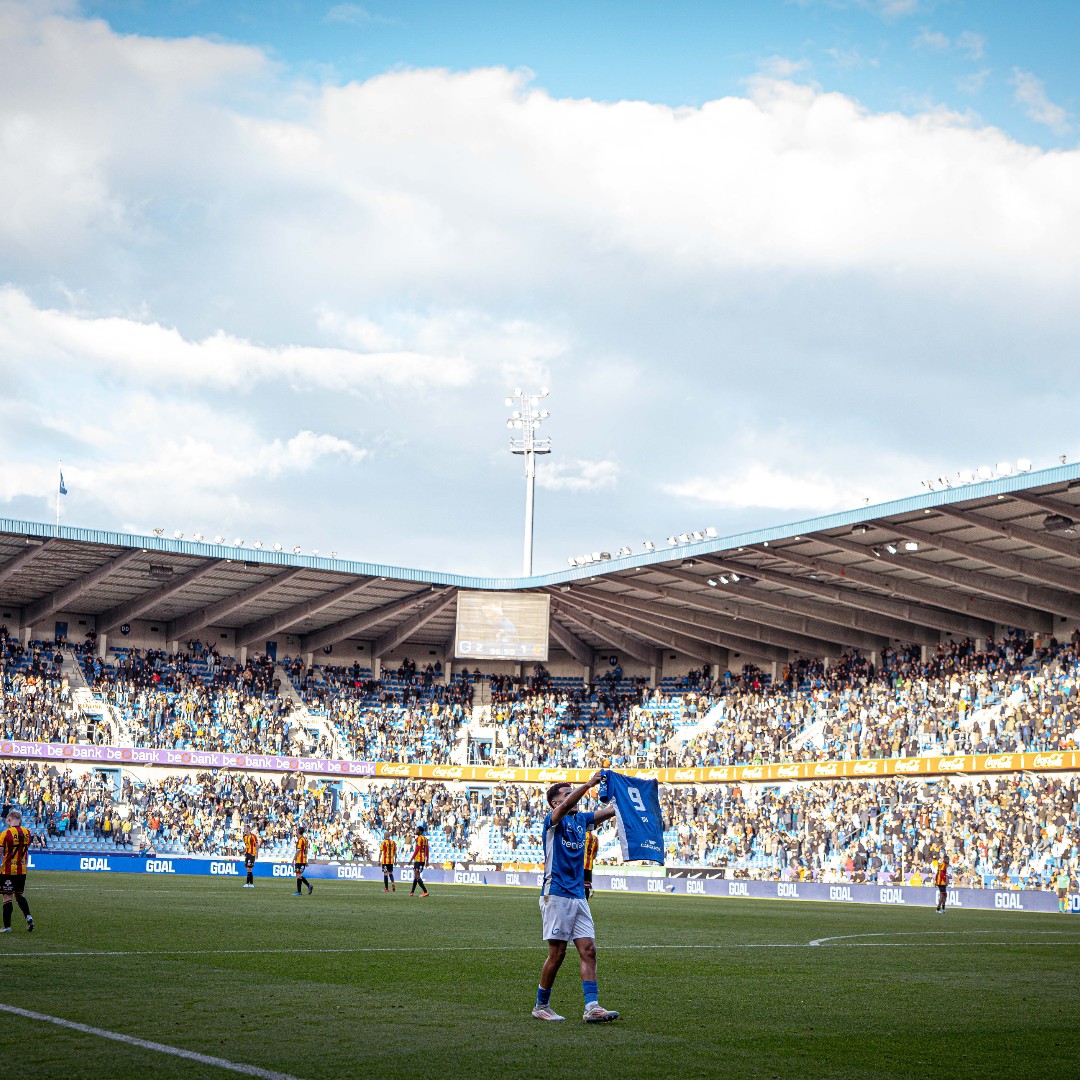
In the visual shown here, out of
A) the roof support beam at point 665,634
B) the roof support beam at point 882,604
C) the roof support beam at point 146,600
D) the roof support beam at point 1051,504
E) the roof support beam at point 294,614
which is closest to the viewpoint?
the roof support beam at point 1051,504

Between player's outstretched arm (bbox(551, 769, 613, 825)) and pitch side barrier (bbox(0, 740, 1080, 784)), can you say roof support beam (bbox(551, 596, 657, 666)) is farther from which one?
player's outstretched arm (bbox(551, 769, 613, 825))

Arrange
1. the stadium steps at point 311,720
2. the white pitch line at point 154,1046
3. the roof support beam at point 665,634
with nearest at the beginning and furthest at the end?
the white pitch line at point 154,1046 < the stadium steps at point 311,720 < the roof support beam at point 665,634

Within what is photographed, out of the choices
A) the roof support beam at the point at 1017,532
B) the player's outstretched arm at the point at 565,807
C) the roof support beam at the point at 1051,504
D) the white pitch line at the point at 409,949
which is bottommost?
the white pitch line at the point at 409,949

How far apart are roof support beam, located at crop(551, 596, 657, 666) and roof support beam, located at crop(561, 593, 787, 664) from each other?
1.28m

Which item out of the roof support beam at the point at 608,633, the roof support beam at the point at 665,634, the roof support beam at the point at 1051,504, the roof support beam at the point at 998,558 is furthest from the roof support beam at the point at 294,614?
the roof support beam at the point at 1051,504

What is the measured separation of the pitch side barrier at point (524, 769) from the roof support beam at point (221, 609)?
7.08 meters

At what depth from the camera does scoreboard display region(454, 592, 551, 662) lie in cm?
6519

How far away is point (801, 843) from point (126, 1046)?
48848mm

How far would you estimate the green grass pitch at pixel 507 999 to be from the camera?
9273 mm

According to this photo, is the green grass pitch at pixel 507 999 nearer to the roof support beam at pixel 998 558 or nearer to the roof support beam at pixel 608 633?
the roof support beam at pixel 998 558

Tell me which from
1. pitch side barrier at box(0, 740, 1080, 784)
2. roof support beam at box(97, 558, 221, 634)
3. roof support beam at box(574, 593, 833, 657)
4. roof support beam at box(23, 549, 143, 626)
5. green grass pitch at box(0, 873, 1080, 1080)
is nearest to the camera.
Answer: green grass pitch at box(0, 873, 1080, 1080)

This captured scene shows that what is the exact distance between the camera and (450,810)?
2633 inches

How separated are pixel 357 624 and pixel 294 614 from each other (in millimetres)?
3551

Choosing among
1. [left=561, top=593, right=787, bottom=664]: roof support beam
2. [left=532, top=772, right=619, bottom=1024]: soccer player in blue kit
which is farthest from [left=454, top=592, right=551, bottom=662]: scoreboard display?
[left=532, top=772, right=619, bottom=1024]: soccer player in blue kit
